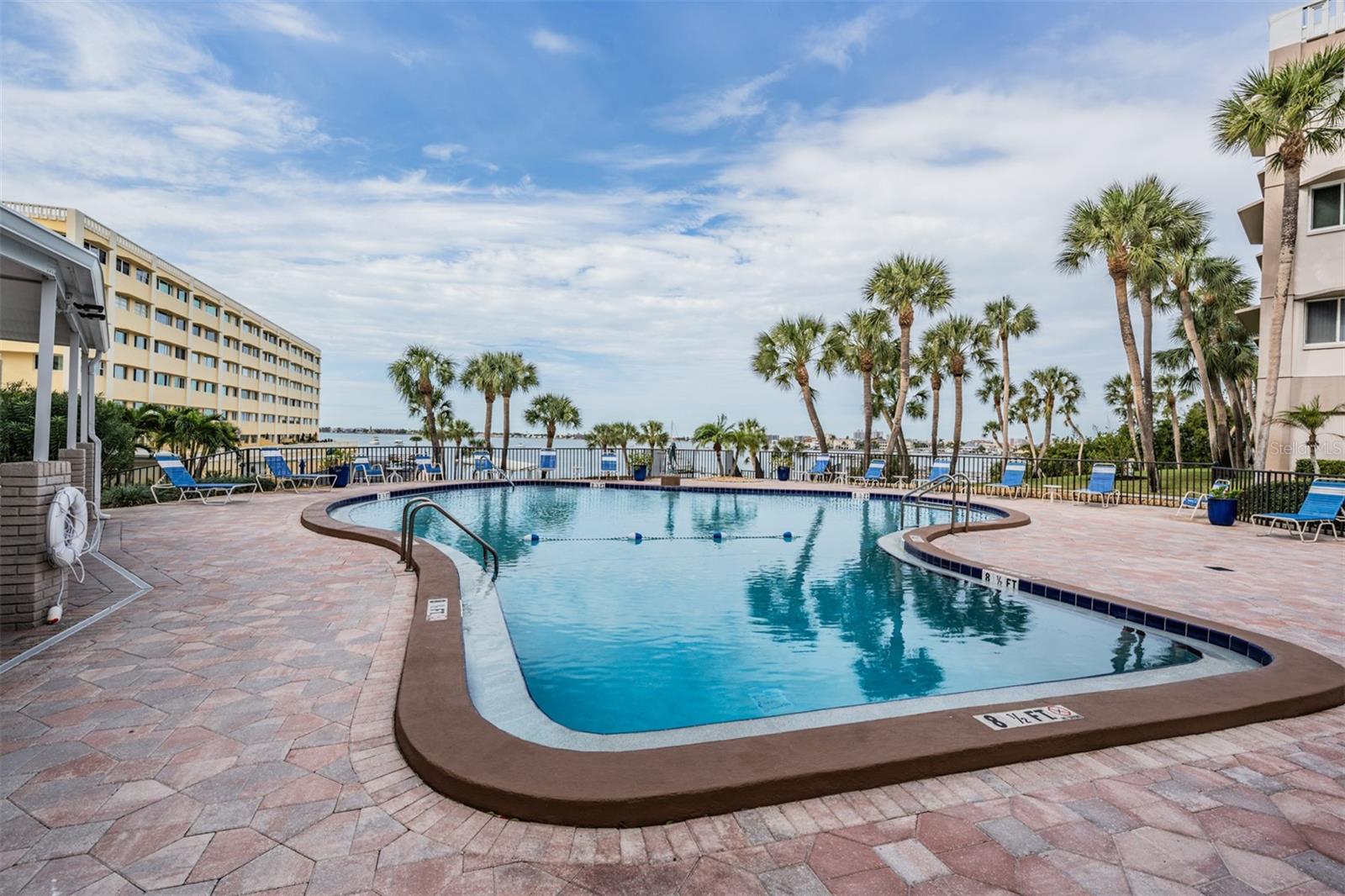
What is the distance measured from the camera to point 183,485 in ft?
35.2

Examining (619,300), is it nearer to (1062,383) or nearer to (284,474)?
(284,474)

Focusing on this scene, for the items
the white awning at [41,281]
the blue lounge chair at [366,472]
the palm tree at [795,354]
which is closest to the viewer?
the white awning at [41,281]

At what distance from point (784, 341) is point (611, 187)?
9.00 metres

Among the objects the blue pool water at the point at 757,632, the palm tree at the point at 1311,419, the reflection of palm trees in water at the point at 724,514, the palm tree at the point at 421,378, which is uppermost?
the palm tree at the point at 421,378

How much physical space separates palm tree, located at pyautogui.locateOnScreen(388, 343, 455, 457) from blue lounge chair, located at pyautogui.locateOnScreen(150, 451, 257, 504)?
1468 centimetres

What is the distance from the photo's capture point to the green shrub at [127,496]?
1023cm

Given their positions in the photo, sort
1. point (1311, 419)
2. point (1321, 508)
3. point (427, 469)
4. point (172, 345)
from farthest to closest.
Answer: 1. point (172, 345)
2. point (427, 469)
3. point (1311, 419)
4. point (1321, 508)

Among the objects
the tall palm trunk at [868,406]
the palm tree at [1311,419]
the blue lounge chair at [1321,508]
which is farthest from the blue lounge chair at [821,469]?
the blue lounge chair at [1321,508]

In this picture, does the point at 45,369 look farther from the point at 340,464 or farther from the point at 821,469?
the point at 821,469

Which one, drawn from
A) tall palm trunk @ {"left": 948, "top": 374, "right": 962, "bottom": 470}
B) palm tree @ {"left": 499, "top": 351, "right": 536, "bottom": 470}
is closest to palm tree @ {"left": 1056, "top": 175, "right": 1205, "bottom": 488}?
tall palm trunk @ {"left": 948, "top": 374, "right": 962, "bottom": 470}

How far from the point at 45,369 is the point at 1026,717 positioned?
656cm

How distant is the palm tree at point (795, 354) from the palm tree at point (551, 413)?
10756mm

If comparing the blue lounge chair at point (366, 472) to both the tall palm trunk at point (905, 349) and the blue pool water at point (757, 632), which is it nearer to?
the blue pool water at point (757, 632)

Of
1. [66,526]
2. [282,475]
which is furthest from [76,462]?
[282,475]
